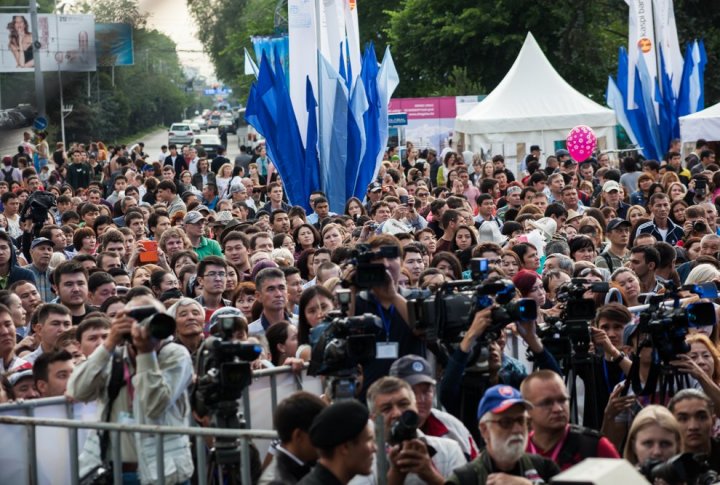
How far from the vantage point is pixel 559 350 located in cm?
776

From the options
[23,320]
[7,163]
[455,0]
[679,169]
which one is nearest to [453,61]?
[455,0]

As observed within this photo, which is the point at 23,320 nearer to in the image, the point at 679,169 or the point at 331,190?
the point at 331,190

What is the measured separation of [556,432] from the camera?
6250mm

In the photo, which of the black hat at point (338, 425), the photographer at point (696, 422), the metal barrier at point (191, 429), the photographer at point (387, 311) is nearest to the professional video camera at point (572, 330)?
the photographer at point (387, 311)

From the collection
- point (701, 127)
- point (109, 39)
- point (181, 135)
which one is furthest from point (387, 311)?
point (181, 135)

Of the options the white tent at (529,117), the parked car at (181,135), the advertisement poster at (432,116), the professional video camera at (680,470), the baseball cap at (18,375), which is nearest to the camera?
the professional video camera at (680,470)

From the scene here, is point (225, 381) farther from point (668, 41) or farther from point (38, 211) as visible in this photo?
point (668, 41)

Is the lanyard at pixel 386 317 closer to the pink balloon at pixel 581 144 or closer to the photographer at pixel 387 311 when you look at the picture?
the photographer at pixel 387 311

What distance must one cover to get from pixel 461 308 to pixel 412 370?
59 centimetres

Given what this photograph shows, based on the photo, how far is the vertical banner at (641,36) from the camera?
98.1ft

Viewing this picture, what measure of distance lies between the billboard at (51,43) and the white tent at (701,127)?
35.5 feet

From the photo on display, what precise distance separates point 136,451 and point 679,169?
1847cm

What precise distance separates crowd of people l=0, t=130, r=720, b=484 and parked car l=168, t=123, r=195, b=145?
55299mm

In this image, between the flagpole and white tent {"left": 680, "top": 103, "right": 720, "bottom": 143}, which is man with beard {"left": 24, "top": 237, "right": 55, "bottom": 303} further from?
white tent {"left": 680, "top": 103, "right": 720, "bottom": 143}
